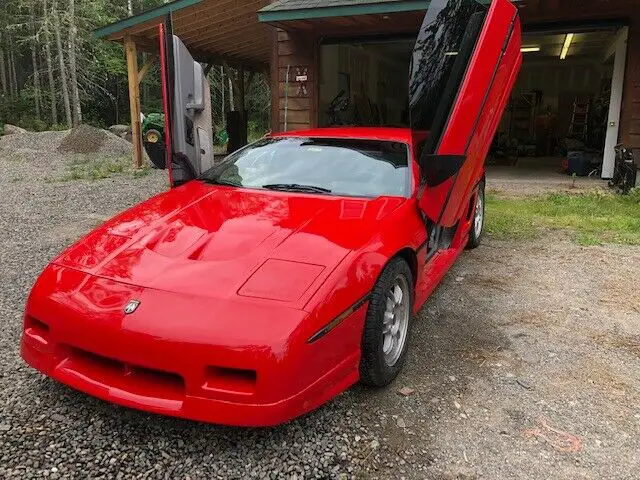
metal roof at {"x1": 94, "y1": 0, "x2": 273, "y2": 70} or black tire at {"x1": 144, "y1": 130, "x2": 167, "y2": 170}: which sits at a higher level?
metal roof at {"x1": 94, "y1": 0, "x2": 273, "y2": 70}

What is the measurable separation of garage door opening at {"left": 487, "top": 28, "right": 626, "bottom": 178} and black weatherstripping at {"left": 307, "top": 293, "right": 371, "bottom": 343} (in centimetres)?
986

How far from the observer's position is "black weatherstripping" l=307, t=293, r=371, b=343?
2213 mm

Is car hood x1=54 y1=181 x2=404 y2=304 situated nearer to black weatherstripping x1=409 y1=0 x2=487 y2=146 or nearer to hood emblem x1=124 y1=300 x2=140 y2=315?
hood emblem x1=124 y1=300 x2=140 y2=315

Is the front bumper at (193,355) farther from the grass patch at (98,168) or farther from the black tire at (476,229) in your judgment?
the grass patch at (98,168)

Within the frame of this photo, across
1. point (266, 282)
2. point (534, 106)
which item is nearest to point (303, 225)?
point (266, 282)

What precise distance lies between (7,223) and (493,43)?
603cm

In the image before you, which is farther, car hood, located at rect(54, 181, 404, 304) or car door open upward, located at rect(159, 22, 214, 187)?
car door open upward, located at rect(159, 22, 214, 187)

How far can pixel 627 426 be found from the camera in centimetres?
255

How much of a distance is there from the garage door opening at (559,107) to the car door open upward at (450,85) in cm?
828

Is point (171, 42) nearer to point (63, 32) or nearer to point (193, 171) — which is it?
point (193, 171)

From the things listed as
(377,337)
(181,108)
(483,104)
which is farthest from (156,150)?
(377,337)

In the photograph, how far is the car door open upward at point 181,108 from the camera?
3.90 m

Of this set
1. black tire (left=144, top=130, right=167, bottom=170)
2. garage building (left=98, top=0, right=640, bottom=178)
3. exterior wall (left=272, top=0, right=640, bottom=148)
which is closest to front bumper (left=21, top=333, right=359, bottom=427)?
garage building (left=98, top=0, right=640, bottom=178)

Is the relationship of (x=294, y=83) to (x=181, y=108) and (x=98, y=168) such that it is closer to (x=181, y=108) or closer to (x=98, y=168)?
(x=98, y=168)
